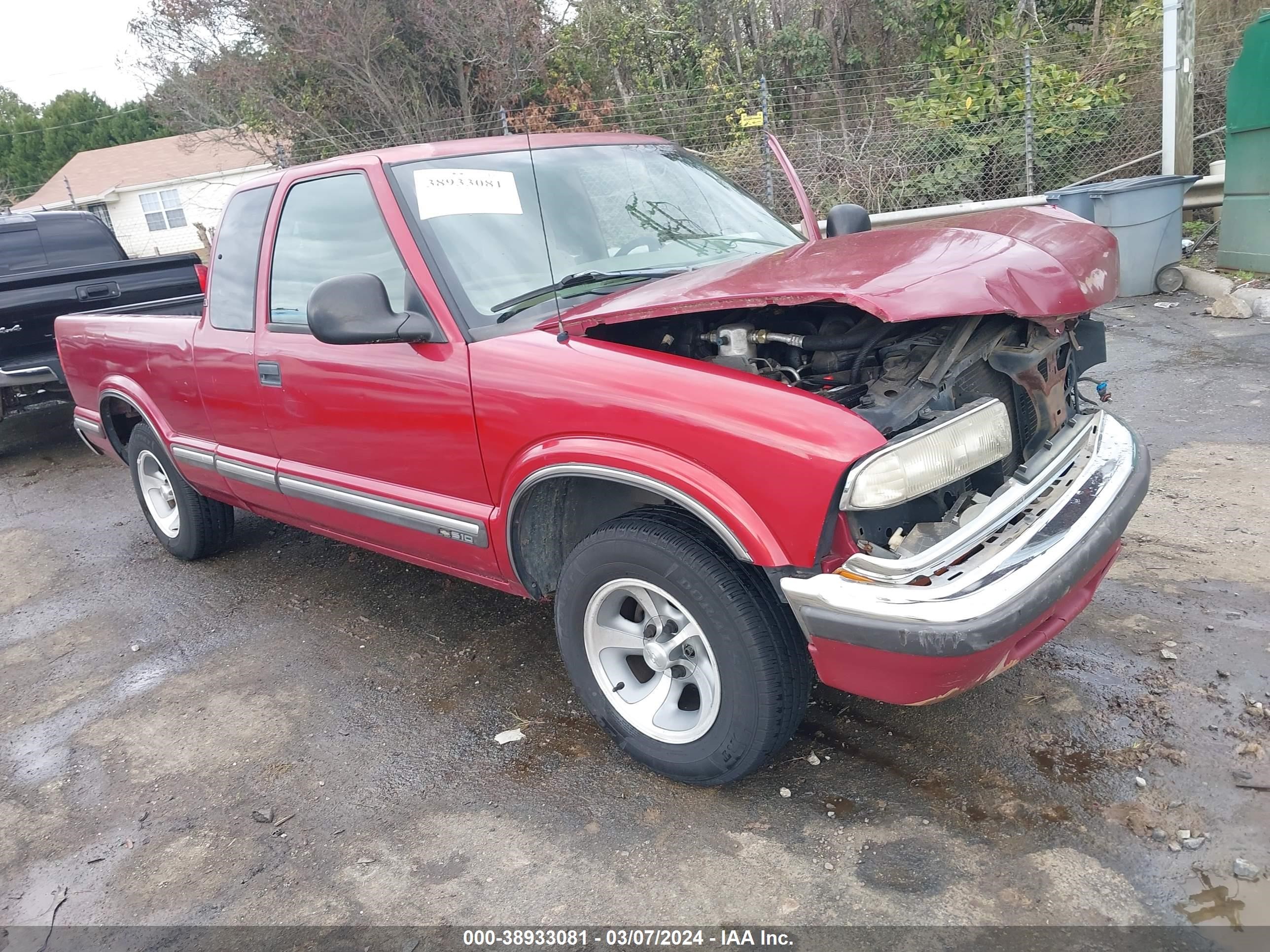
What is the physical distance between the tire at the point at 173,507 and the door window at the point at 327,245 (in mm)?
1525

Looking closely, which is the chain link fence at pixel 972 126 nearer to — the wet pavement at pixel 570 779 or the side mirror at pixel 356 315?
the wet pavement at pixel 570 779

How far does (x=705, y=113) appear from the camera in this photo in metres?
12.6

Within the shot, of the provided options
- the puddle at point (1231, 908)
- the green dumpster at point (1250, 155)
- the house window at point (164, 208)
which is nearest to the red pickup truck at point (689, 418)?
the puddle at point (1231, 908)

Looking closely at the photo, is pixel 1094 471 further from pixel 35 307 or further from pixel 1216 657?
pixel 35 307

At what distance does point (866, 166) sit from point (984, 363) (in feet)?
29.8

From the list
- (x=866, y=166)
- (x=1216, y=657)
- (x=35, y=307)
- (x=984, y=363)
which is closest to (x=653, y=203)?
(x=984, y=363)

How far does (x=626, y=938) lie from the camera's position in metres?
2.34

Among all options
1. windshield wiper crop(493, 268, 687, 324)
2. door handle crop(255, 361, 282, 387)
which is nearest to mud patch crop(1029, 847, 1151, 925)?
windshield wiper crop(493, 268, 687, 324)

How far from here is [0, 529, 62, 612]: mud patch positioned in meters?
5.13

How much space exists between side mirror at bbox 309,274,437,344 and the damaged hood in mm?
498

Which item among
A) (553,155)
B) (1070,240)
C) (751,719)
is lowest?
(751,719)

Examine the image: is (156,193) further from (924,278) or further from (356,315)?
(924,278)

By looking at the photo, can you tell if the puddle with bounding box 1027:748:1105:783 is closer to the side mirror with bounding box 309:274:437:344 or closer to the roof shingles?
the side mirror with bounding box 309:274:437:344

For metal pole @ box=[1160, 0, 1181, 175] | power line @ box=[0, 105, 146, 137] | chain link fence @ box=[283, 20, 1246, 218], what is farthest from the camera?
power line @ box=[0, 105, 146, 137]
